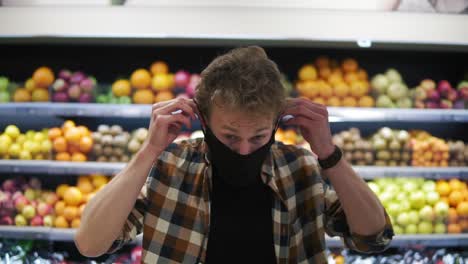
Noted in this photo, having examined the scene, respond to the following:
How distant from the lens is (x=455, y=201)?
11.3 ft

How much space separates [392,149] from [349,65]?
708mm

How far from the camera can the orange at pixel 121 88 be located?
326 cm

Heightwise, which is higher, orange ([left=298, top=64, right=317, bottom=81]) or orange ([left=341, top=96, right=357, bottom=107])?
orange ([left=298, top=64, right=317, bottom=81])

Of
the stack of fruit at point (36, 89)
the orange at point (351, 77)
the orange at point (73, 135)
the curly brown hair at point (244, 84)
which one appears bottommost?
the orange at point (73, 135)

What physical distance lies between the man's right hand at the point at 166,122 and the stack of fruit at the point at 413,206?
2.48 m

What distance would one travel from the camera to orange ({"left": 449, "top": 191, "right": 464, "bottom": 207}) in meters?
3.43

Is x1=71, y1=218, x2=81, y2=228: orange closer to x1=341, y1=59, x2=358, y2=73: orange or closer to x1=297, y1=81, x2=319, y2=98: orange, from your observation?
x1=297, y1=81, x2=319, y2=98: orange

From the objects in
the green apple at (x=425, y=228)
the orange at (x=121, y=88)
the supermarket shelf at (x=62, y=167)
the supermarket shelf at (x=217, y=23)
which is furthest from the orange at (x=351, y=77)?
the supermarket shelf at (x=62, y=167)

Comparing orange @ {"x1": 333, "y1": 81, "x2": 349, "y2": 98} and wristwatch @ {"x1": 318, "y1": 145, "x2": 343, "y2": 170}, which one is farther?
orange @ {"x1": 333, "y1": 81, "x2": 349, "y2": 98}

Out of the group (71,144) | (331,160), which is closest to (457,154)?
(331,160)

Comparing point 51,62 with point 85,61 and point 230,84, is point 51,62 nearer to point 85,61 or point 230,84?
point 85,61

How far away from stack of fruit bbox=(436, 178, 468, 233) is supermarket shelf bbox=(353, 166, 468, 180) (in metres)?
0.15

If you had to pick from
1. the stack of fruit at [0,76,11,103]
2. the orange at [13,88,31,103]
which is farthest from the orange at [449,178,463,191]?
the stack of fruit at [0,76,11,103]

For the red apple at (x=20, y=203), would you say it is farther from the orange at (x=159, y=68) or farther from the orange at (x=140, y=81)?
the orange at (x=159, y=68)
